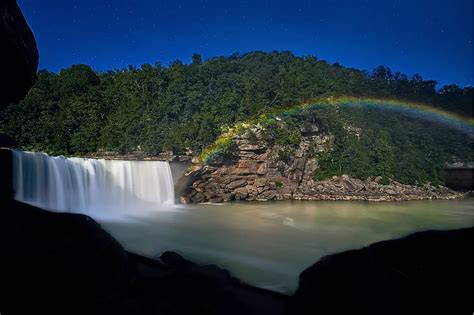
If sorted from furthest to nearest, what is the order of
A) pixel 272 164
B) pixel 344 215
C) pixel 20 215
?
pixel 272 164 → pixel 344 215 → pixel 20 215

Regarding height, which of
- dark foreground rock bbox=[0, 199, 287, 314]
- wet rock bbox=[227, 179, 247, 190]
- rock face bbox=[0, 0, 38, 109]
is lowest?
wet rock bbox=[227, 179, 247, 190]

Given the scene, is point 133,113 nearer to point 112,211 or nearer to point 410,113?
point 112,211

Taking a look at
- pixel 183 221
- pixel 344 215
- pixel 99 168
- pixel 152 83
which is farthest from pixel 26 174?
pixel 152 83

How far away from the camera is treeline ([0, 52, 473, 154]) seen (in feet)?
117

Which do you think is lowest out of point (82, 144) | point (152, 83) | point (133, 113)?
point (82, 144)

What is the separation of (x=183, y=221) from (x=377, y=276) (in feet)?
47.0

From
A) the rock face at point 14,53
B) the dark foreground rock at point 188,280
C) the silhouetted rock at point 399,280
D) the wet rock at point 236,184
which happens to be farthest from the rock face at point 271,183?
the silhouetted rock at point 399,280

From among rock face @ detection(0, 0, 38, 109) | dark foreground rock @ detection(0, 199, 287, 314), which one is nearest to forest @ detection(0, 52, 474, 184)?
rock face @ detection(0, 0, 38, 109)

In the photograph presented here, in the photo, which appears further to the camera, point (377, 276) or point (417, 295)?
point (377, 276)

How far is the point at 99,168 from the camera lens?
2142cm

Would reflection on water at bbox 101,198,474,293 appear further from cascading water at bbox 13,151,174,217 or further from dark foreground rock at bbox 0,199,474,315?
cascading water at bbox 13,151,174,217

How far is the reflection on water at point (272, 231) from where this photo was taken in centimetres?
1001

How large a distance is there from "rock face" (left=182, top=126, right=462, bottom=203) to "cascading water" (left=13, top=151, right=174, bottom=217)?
3.47 meters

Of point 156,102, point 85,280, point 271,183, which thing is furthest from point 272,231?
point 156,102
